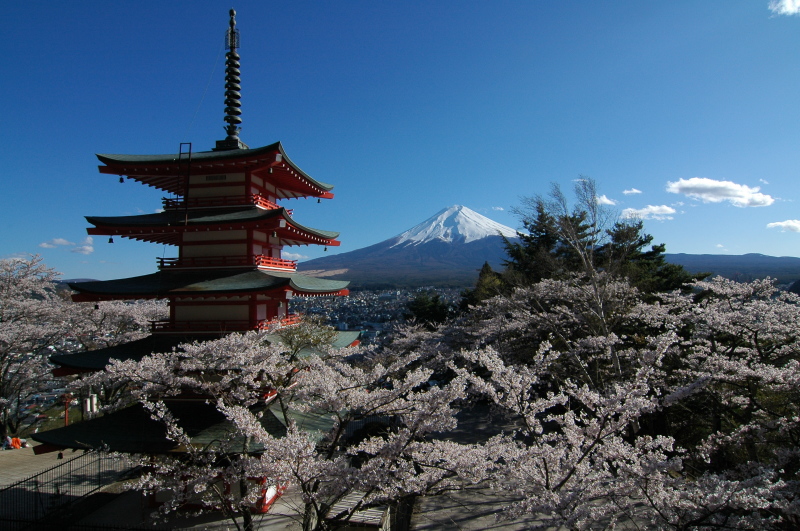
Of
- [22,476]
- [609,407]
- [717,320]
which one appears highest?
[717,320]

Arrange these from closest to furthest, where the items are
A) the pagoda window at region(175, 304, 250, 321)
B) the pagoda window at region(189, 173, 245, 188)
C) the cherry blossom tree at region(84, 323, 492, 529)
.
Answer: the cherry blossom tree at region(84, 323, 492, 529), the pagoda window at region(175, 304, 250, 321), the pagoda window at region(189, 173, 245, 188)

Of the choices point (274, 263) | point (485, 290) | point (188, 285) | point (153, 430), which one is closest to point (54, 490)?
point (153, 430)

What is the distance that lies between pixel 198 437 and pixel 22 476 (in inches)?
282

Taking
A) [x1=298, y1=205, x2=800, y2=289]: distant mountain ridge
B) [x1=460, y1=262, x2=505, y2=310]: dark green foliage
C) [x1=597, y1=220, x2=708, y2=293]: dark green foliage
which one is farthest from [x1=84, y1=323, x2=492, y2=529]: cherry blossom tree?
[x1=298, y1=205, x2=800, y2=289]: distant mountain ridge

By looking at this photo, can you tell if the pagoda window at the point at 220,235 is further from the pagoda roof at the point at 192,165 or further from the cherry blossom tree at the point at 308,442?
the cherry blossom tree at the point at 308,442

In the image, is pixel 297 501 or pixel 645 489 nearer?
pixel 645 489

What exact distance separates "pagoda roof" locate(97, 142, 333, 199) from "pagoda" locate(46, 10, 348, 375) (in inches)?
0.9

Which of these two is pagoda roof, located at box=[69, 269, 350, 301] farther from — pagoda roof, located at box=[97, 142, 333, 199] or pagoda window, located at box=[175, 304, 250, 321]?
pagoda roof, located at box=[97, 142, 333, 199]

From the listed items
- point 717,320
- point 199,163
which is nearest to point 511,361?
point 717,320

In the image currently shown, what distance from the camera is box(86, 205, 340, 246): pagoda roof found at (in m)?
9.30

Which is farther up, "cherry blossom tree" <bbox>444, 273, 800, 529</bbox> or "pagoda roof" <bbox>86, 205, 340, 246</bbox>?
"pagoda roof" <bbox>86, 205, 340, 246</bbox>

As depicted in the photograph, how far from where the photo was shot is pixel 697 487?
4.76 metres

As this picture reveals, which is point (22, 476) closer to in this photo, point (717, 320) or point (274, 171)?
point (274, 171)

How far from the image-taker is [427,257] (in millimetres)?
107438
